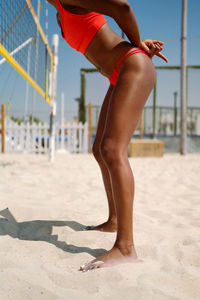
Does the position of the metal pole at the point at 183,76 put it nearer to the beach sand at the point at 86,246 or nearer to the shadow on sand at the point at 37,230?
the beach sand at the point at 86,246

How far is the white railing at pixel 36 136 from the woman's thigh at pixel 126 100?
8651 millimetres

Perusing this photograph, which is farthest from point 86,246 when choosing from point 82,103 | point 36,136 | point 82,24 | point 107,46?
point 82,103

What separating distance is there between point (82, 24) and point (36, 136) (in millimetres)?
9001

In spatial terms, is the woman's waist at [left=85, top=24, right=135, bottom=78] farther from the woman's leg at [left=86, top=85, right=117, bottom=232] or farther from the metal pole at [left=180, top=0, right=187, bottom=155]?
the metal pole at [left=180, top=0, right=187, bottom=155]

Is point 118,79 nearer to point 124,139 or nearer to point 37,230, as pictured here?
point 124,139

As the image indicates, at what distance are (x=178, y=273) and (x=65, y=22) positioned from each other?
4.65 feet

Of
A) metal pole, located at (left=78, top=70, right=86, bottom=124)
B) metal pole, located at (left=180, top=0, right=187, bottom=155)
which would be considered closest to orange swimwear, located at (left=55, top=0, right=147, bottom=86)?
metal pole, located at (left=180, top=0, right=187, bottom=155)

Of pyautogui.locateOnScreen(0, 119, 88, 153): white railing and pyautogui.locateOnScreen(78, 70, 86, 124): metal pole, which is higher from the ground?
pyautogui.locateOnScreen(78, 70, 86, 124): metal pole

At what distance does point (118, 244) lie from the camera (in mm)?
1389

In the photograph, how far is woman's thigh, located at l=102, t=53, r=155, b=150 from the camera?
4.64 ft

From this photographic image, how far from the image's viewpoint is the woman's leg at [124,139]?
1373 millimetres

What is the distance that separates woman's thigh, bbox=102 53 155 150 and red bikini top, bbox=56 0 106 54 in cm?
25

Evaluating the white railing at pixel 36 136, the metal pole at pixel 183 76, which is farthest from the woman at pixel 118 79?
the white railing at pixel 36 136

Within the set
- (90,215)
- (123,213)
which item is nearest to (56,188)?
(90,215)
